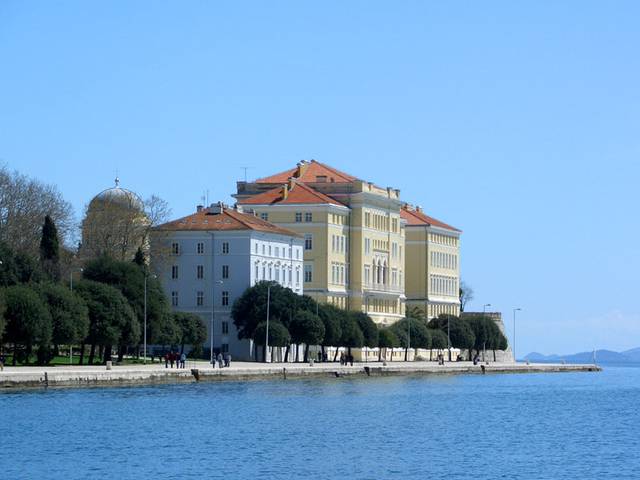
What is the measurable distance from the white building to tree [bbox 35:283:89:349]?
31.2 metres

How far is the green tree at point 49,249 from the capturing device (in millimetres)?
98875

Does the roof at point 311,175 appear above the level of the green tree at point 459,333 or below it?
above

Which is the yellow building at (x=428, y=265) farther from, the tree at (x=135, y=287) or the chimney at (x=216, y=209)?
the tree at (x=135, y=287)

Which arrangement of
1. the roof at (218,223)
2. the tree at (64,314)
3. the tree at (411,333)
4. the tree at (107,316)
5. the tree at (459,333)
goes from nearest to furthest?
the tree at (64,314) < the tree at (107,316) < the roof at (218,223) < the tree at (411,333) < the tree at (459,333)

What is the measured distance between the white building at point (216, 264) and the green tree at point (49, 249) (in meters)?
19.8

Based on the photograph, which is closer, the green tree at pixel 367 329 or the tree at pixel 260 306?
the tree at pixel 260 306

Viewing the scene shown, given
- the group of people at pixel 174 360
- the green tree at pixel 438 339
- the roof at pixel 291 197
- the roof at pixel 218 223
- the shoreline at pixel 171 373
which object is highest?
the roof at pixel 291 197

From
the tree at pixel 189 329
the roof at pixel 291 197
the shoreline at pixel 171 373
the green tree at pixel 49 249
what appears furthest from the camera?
the roof at pixel 291 197

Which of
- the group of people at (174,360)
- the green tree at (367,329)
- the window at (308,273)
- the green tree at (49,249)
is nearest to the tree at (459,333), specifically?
the window at (308,273)

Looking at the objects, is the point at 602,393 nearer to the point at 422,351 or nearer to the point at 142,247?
the point at 142,247

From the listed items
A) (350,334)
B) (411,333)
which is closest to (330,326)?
(350,334)

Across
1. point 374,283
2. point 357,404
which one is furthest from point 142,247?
point 357,404

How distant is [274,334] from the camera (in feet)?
363

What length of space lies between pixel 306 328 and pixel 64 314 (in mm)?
30337
